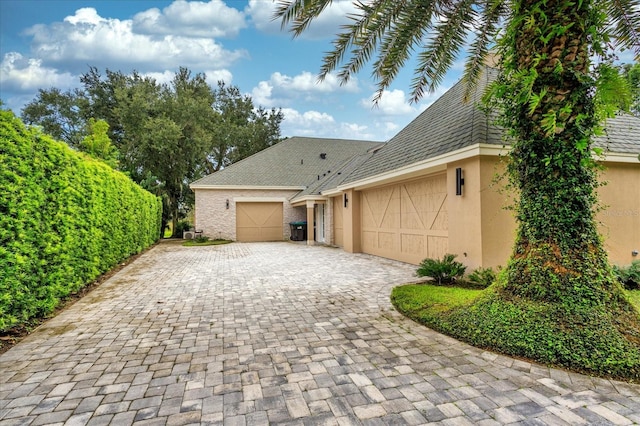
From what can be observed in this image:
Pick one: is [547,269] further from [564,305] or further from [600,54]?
[600,54]

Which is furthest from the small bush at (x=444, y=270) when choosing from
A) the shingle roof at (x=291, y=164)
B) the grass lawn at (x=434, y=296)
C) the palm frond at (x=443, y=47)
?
the shingle roof at (x=291, y=164)

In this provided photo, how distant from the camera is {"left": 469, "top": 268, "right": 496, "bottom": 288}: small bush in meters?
5.99

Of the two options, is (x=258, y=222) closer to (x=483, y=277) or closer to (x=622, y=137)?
(x=483, y=277)

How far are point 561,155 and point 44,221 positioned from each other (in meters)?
7.07

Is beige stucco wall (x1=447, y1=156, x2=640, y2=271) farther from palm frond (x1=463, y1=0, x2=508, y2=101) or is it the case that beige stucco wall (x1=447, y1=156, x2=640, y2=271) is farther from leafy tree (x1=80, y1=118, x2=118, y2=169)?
leafy tree (x1=80, y1=118, x2=118, y2=169)

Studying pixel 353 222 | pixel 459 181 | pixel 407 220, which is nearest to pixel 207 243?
pixel 353 222

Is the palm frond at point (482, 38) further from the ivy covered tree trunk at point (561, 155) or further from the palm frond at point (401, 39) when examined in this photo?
the ivy covered tree trunk at point (561, 155)

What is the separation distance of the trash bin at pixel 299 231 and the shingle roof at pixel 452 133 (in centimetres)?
706

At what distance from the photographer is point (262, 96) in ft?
101

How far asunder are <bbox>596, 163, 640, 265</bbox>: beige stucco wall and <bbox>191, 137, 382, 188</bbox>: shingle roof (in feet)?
43.8

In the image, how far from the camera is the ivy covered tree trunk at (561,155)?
3703 millimetres

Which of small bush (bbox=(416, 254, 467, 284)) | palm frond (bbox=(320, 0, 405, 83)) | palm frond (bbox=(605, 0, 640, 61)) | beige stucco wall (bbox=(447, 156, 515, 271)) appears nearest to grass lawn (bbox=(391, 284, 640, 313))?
small bush (bbox=(416, 254, 467, 284))

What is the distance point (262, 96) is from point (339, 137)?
9993mm

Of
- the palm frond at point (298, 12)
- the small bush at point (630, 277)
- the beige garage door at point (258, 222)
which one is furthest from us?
the beige garage door at point (258, 222)
